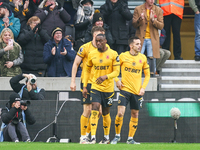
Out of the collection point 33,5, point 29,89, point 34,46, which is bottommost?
point 29,89

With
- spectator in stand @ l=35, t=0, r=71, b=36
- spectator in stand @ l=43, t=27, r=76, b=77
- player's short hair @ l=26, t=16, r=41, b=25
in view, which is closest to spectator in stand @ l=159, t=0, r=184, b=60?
spectator in stand @ l=35, t=0, r=71, b=36

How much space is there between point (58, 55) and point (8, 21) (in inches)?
66.8

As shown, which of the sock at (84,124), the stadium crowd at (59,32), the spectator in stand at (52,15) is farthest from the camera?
the spectator in stand at (52,15)

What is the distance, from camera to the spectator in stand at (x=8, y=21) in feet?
44.8

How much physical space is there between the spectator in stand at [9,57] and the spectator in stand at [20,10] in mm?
906

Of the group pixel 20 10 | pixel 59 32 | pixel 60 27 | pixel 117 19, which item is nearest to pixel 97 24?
pixel 59 32

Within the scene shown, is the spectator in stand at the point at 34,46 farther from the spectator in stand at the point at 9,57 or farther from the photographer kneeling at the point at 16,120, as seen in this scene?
the photographer kneeling at the point at 16,120

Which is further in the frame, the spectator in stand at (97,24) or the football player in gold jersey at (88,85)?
the spectator in stand at (97,24)

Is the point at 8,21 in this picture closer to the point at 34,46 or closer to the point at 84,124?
the point at 34,46

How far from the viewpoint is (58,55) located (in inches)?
522

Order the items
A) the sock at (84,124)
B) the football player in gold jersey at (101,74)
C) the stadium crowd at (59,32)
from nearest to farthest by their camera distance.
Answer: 1. the football player in gold jersey at (101,74)
2. the sock at (84,124)
3. the stadium crowd at (59,32)

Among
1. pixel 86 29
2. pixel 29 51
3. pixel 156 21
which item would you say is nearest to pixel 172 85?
pixel 156 21

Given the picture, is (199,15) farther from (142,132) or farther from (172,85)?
(142,132)

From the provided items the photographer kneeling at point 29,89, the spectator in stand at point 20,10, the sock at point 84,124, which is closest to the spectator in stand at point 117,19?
the spectator in stand at point 20,10
